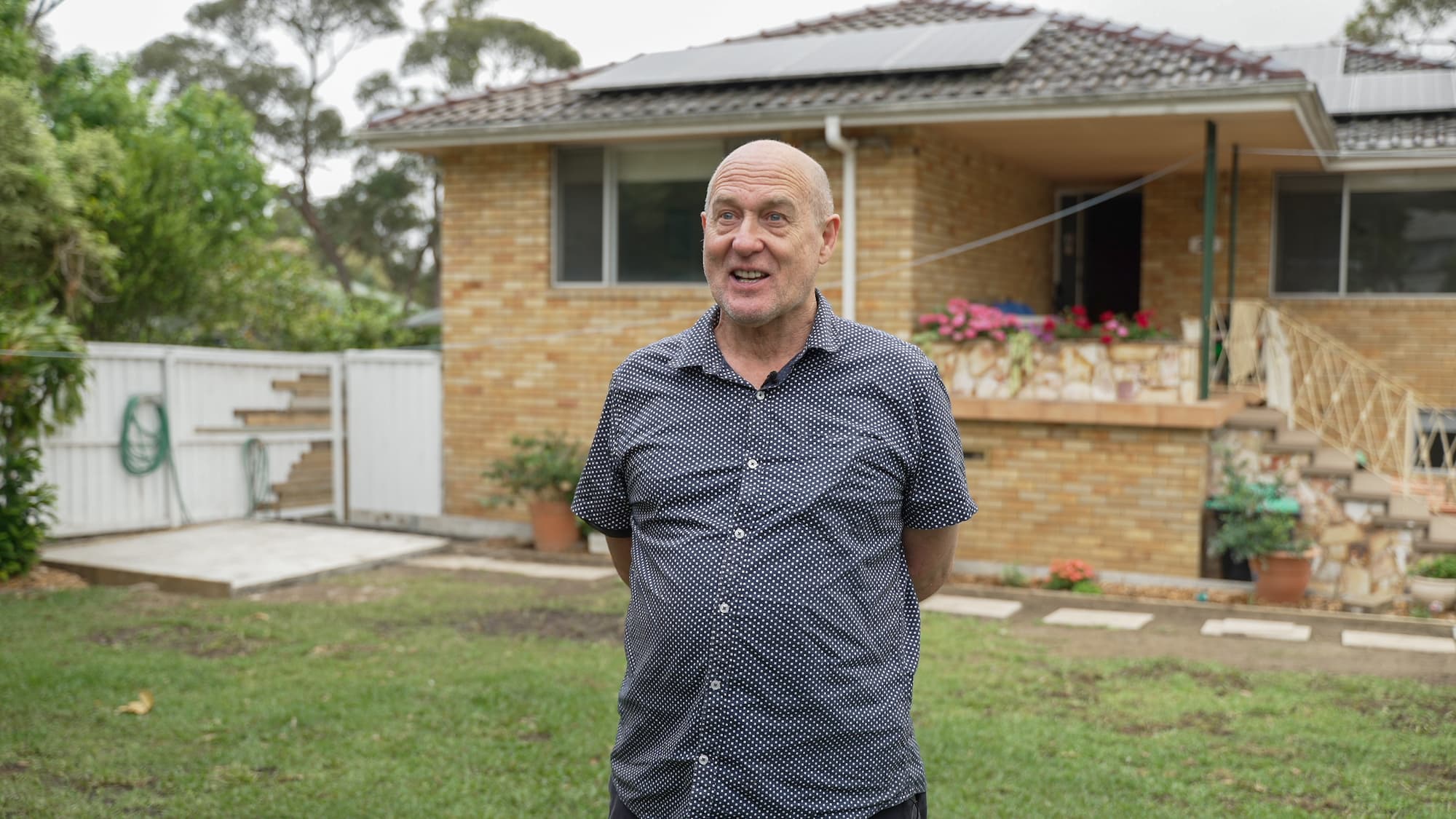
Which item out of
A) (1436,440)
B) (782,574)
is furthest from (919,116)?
(782,574)

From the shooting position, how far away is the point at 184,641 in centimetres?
779

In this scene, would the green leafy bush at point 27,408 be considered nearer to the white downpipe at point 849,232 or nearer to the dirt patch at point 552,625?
the dirt patch at point 552,625

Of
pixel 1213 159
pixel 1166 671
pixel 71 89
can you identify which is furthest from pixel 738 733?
pixel 71 89

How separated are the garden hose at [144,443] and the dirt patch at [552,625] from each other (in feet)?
15.6

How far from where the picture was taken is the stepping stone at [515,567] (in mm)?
10586

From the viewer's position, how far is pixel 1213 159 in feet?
34.4

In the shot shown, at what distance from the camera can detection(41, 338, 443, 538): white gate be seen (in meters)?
11.5

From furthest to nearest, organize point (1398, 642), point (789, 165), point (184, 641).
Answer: point (1398, 642) < point (184, 641) < point (789, 165)

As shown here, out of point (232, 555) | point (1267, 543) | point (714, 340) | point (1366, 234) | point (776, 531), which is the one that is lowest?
point (232, 555)

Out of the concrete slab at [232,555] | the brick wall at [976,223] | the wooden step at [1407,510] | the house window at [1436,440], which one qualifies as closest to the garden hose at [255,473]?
A: the concrete slab at [232,555]

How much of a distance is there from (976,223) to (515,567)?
5.37 meters

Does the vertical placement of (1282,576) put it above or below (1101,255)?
below

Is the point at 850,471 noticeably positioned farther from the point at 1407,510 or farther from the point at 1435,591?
the point at 1407,510

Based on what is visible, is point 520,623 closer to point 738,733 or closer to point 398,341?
point 738,733
